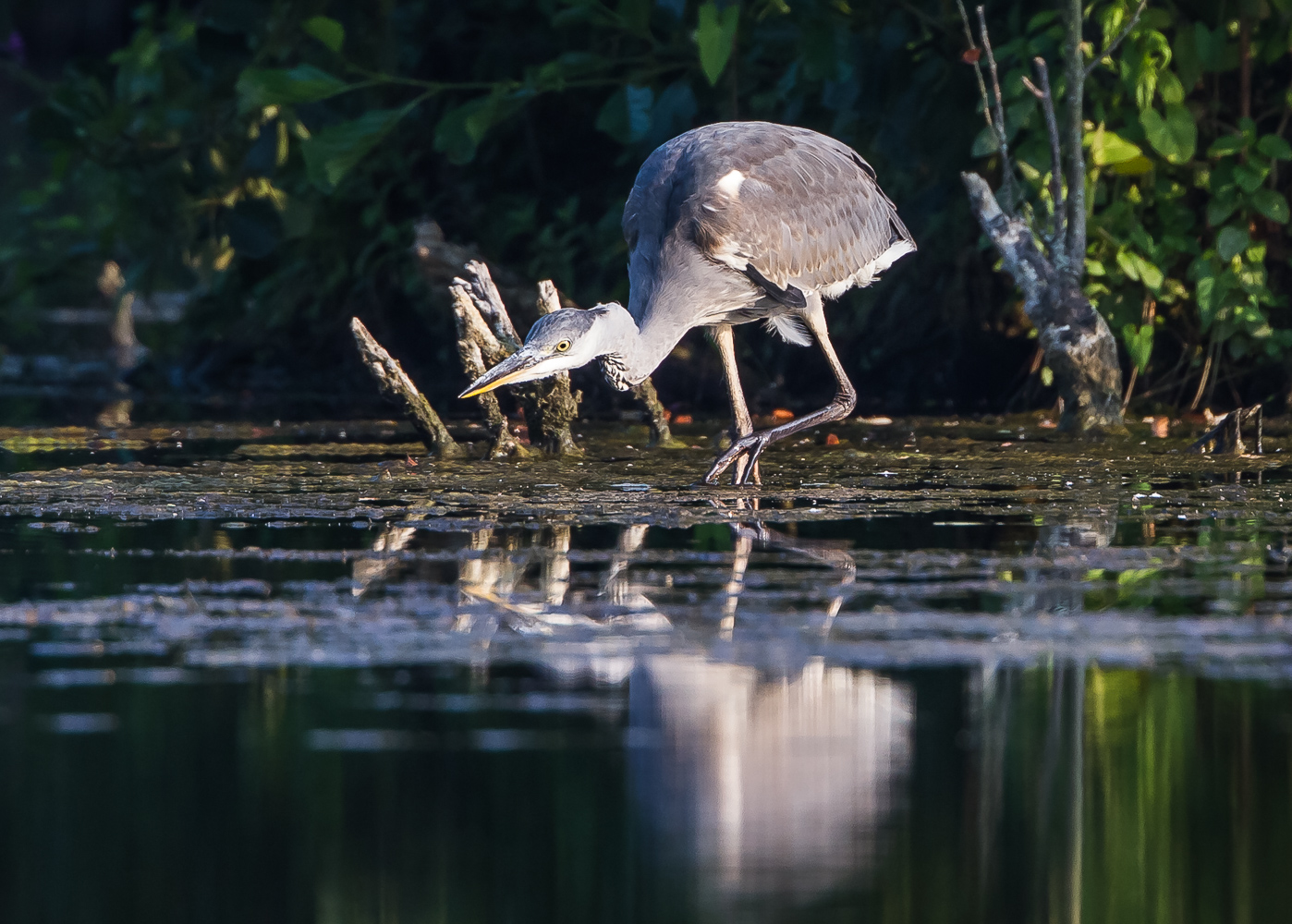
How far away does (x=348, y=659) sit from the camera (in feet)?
12.6

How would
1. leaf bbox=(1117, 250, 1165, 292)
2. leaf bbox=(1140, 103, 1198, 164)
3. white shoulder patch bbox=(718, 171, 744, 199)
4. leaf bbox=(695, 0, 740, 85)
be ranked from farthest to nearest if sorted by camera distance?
leaf bbox=(695, 0, 740, 85)
leaf bbox=(1117, 250, 1165, 292)
leaf bbox=(1140, 103, 1198, 164)
white shoulder patch bbox=(718, 171, 744, 199)

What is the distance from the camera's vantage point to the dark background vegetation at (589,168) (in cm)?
916

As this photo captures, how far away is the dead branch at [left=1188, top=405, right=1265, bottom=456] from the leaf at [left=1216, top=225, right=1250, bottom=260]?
1601 millimetres

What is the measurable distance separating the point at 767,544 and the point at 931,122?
4711 millimetres

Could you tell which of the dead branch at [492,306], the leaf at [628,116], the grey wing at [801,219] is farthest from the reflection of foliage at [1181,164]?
the dead branch at [492,306]

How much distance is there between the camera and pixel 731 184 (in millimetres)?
7504

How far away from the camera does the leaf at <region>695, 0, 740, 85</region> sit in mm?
9312

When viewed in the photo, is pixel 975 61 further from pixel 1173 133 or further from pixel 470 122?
pixel 470 122

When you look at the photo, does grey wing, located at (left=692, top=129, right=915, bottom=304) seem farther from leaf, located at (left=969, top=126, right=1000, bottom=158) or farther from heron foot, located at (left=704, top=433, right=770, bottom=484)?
heron foot, located at (left=704, top=433, right=770, bottom=484)

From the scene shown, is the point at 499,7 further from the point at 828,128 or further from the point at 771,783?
the point at 771,783

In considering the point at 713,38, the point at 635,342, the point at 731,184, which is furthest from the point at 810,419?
the point at 713,38

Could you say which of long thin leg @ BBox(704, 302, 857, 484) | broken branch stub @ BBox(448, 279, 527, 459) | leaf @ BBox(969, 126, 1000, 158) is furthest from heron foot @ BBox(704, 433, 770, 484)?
leaf @ BBox(969, 126, 1000, 158)

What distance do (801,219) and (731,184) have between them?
1.44 feet

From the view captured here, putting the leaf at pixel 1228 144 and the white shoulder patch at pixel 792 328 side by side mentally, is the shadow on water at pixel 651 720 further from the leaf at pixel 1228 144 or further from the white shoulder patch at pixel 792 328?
the leaf at pixel 1228 144
